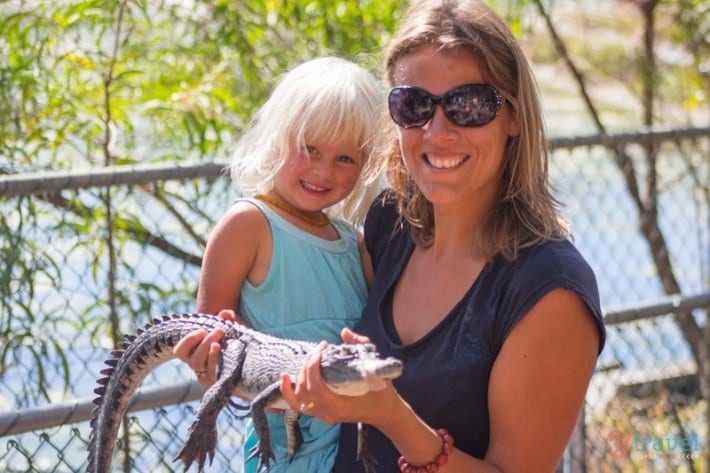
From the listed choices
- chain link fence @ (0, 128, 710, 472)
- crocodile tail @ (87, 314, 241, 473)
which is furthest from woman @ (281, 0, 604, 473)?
chain link fence @ (0, 128, 710, 472)

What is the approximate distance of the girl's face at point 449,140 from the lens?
2.14 m

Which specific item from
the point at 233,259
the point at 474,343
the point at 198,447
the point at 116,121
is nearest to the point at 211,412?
the point at 198,447

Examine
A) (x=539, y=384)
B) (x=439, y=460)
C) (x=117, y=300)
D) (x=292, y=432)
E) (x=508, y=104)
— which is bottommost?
(x=117, y=300)

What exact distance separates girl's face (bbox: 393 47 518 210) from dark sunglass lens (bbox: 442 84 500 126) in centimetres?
1

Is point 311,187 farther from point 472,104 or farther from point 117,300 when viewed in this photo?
point 117,300

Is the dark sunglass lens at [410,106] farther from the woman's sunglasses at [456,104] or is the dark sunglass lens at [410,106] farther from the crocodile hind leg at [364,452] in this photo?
the crocodile hind leg at [364,452]

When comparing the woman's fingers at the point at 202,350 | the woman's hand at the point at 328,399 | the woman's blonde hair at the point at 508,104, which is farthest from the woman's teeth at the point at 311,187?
the woman's hand at the point at 328,399

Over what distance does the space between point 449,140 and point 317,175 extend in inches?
17.6

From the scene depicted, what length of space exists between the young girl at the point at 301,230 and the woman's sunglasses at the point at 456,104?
341 mm

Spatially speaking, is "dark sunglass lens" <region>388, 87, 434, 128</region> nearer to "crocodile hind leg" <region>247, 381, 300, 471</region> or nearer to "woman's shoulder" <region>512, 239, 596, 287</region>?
"woman's shoulder" <region>512, 239, 596, 287</region>

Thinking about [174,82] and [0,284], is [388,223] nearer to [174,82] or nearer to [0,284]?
[0,284]

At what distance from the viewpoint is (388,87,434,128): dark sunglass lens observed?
215cm

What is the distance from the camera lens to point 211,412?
6.91ft

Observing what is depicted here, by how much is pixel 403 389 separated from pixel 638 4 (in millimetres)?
3949
